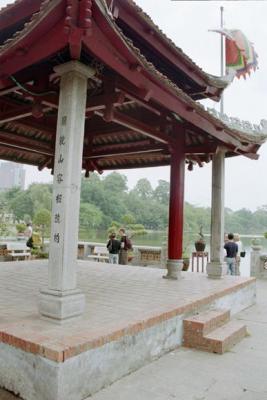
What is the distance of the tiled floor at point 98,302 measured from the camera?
3.25 metres

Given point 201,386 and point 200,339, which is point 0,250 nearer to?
point 200,339

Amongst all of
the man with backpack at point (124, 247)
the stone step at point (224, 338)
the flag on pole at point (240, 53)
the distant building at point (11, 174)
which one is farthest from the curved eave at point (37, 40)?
the distant building at point (11, 174)

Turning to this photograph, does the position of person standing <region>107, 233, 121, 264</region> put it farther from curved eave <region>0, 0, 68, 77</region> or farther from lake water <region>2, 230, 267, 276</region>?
curved eave <region>0, 0, 68, 77</region>

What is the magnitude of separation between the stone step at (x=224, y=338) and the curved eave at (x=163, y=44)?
4.38m

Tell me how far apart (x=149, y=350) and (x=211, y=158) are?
512 cm

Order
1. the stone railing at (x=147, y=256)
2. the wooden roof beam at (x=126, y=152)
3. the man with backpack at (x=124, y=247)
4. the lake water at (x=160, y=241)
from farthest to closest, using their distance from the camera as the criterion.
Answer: the lake water at (x=160, y=241)
the stone railing at (x=147, y=256)
the man with backpack at (x=124, y=247)
the wooden roof beam at (x=126, y=152)

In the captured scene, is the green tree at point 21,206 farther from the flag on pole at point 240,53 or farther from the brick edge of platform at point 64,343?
the brick edge of platform at point 64,343

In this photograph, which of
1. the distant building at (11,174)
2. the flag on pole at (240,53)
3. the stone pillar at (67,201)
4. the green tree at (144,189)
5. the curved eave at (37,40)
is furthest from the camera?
the distant building at (11,174)

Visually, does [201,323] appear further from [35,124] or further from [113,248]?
[113,248]

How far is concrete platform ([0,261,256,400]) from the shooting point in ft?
9.99

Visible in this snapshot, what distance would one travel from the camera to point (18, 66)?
3891 mm

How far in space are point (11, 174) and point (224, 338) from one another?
114 meters

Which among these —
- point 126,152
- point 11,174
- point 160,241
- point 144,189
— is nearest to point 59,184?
point 126,152

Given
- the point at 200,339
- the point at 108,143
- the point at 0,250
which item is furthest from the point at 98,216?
the point at 200,339
